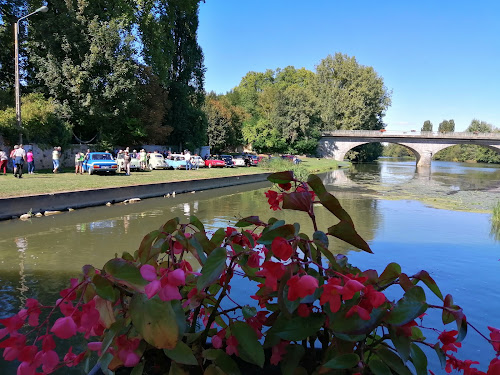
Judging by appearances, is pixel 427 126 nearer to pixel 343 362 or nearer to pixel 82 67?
pixel 82 67

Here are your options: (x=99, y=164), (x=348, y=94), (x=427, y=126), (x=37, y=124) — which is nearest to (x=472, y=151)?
(x=427, y=126)

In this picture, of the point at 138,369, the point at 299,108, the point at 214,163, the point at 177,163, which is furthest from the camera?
the point at 299,108

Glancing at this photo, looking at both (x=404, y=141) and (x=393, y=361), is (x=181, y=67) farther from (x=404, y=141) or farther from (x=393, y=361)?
(x=404, y=141)

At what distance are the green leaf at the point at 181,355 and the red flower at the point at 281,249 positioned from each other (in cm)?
45

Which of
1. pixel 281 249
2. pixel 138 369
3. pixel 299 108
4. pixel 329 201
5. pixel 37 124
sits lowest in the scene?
pixel 138 369

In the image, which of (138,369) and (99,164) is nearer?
(138,369)

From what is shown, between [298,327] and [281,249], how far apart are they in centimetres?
28

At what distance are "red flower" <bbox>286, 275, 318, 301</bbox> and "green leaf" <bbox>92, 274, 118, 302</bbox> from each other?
23.2 inches

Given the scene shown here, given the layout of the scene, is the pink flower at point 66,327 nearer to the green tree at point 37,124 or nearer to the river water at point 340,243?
the river water at point 340,243

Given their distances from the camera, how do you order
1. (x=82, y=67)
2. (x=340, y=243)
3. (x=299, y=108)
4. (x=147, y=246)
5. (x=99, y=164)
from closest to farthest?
1. (x=147, y=246)
2. (x=340, y=243)
3. (x=99, y=164)
4. (x=82, y=67)
5. (x=299, y=108)

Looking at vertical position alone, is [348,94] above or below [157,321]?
above

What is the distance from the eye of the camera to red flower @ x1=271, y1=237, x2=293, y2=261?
1.34 m

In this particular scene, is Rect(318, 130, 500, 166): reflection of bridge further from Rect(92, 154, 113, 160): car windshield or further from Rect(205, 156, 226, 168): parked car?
Rect(92, 154, 113, 160): car windshield

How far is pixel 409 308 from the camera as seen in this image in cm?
134
